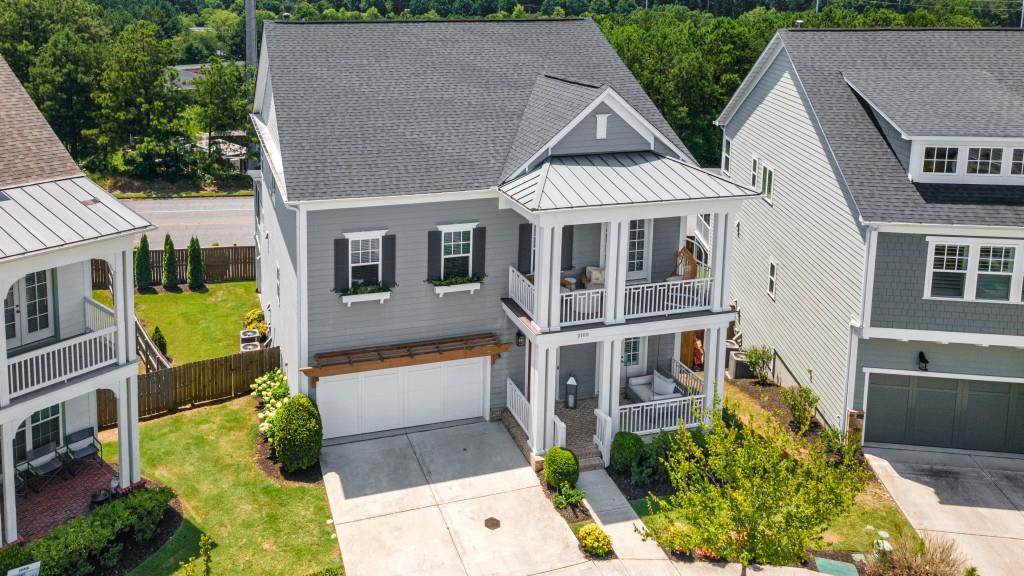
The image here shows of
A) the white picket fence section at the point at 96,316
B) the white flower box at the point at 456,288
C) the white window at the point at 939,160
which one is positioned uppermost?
the white window at the point at 939,160

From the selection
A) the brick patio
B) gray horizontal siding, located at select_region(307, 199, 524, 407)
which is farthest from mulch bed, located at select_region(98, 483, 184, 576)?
gray horizontal siding, located at select_region(307, 199, 524, 407)

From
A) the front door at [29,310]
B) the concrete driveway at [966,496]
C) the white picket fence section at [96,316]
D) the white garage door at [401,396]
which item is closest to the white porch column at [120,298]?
the white picket fence section at [96,316]

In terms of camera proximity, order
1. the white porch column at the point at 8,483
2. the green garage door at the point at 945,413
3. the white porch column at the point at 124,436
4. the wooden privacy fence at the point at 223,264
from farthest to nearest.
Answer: the wooden privacy fence at the point at 223,264 < the green garage door at the point at 945,413 < the white porch column at the point at 124,436 < the white porch column at the point at 8,483

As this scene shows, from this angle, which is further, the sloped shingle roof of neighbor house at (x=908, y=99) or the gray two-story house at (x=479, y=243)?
the sloped shingle roof of neighbor house at (x=908, y=99)

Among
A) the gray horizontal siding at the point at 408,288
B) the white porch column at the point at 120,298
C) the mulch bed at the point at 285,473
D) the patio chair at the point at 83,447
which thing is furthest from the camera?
the gray horizontal siding at the point at 408,288

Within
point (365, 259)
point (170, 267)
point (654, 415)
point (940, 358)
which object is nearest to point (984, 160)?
point (940, 358)

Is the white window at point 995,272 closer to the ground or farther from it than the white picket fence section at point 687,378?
farther from it

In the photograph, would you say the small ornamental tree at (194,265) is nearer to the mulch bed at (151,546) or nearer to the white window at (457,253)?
the white window at (457,253)
